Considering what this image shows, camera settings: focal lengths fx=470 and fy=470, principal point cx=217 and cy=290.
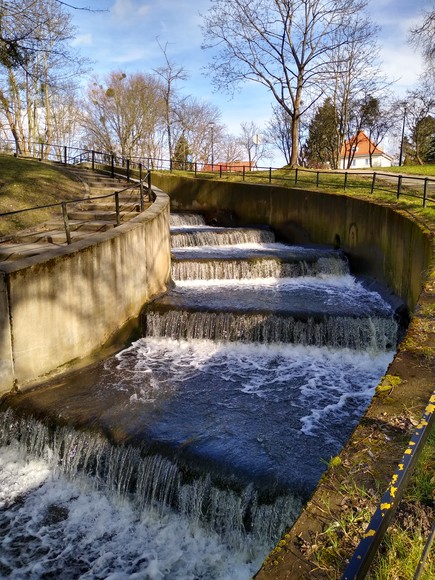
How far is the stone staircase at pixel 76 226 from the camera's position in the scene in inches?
340

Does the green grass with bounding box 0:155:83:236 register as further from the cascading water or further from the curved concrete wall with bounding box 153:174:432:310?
the curved concrete wall with bounding box 153:174:432:310

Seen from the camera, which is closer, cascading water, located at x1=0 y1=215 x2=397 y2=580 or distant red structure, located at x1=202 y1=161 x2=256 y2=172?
cascading water, located at x1=0 y1=215 x2=397 y2=580

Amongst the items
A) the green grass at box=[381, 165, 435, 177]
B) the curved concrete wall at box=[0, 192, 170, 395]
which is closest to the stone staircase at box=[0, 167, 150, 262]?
the curved concrete wall at box=[0, 192, 170, 395]

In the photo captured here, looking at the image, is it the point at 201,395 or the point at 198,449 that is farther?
the point at 201,395

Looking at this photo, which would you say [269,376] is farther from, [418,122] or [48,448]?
[418,122]

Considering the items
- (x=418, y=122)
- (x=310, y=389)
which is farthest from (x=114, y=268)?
(x=418, y=122)

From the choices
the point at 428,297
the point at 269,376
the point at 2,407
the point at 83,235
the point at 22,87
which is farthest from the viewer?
the point at 22,87

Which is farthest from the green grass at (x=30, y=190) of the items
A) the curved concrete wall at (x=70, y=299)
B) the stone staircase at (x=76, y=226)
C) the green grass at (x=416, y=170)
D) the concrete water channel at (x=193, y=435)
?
the green grass at (x=416, y=170)

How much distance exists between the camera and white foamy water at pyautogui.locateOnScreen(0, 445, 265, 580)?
15.4ft

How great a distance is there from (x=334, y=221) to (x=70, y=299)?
1018cm

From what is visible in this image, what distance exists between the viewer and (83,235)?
9.57 m

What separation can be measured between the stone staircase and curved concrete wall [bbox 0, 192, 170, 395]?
1.88ft

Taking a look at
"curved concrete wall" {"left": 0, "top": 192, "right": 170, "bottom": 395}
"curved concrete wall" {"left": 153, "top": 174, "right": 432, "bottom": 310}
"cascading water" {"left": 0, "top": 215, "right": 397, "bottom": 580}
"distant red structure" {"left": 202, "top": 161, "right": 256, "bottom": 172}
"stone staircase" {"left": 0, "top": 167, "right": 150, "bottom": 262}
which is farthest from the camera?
"distant red structure" {"left": 202, "top": 161, "right": 256, "bottom": 172}

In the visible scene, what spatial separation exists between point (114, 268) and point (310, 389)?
427 cm
